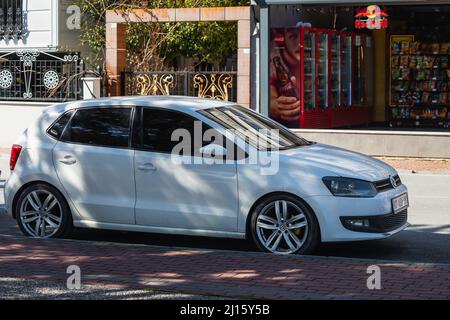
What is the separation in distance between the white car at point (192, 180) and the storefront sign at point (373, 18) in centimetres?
1301

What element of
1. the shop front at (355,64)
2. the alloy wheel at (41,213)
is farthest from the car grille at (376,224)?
the shop front at (355,64)

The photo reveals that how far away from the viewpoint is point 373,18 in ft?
75.2

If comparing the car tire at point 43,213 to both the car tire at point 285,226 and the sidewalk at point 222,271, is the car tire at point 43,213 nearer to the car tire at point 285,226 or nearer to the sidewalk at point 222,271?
the sidewalk at point 222,271

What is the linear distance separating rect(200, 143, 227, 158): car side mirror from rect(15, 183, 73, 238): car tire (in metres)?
1.72

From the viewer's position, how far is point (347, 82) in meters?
26.2

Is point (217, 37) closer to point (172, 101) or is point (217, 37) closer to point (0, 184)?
point (0, 184)

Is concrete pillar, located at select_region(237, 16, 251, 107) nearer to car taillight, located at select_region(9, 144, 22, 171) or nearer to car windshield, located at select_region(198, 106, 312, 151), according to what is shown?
car windshield, located at select_region(198, 106, 312, 151)

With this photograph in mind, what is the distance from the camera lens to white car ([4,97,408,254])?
9.14 m

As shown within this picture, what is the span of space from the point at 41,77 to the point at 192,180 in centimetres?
1617

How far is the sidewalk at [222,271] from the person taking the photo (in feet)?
23.9

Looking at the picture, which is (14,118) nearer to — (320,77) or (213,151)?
(320,77)

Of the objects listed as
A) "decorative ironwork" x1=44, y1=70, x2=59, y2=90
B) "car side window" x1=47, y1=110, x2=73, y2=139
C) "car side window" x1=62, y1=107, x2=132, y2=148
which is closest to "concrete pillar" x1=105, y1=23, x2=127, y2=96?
"decorative ironwork" x1=44, y1=70, x2=59, y2=90

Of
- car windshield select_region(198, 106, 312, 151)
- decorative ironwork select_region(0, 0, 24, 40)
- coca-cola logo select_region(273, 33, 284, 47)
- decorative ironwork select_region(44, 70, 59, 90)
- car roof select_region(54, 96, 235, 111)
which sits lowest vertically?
car windshield select_region(198, 106, 312, 151)
